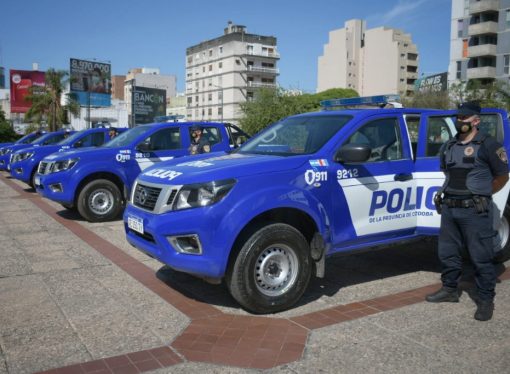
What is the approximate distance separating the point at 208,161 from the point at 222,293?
1.39 m

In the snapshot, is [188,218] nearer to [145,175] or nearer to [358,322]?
[145,175]

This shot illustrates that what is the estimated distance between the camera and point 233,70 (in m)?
105

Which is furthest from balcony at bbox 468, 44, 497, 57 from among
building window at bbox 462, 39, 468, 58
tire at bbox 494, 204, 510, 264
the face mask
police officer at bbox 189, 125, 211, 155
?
the face mask

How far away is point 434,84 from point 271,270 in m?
51.8

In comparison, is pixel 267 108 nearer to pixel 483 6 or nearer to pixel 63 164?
pixel 483 6

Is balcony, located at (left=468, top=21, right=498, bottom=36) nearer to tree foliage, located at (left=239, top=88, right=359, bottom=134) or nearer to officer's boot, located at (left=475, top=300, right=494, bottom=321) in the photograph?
tree foliage, located at (left=239, top=88, right=359, bottom=134)

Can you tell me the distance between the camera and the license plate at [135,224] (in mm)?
4828

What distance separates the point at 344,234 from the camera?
501cm

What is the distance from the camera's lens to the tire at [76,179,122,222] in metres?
9.32

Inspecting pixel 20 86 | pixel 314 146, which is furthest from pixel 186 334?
pixel 20 86

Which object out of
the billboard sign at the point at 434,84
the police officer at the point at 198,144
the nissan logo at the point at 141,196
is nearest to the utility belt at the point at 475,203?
the nissan logo at the point at 141,196

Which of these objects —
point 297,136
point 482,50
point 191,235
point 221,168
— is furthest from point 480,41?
point 191,235

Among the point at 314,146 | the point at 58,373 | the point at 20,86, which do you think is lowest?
the point at 58,373

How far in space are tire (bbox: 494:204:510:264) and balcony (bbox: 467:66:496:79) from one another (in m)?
56.4
